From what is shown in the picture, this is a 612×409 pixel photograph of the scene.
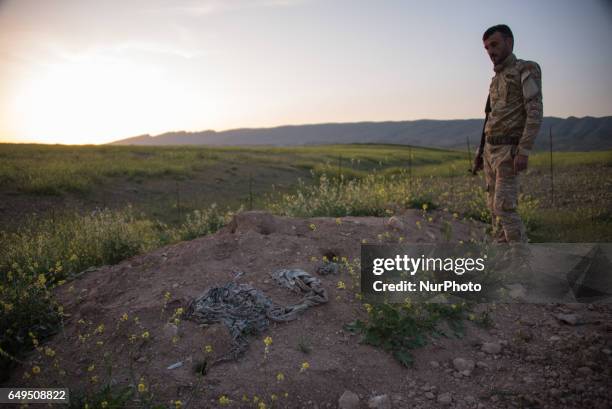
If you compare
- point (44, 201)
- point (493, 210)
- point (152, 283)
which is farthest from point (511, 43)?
point (44, 201)

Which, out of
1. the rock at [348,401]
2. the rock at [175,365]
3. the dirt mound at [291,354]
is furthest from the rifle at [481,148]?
the rock at [175,365]

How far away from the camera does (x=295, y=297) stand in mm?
4141

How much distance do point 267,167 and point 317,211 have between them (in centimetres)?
1565

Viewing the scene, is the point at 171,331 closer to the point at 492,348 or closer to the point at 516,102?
the point at 492,348

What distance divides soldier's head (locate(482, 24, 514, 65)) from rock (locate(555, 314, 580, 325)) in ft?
9.79

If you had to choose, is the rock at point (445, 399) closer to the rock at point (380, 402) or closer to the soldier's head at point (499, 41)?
the rock at point (380, 402)

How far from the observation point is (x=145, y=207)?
39.8 ft

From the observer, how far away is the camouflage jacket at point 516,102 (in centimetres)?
466

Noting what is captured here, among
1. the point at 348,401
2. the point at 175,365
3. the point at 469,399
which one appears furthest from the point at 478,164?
the point at 175,365

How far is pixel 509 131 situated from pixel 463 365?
9.91ft

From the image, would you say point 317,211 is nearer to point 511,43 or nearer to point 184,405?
point 511,43

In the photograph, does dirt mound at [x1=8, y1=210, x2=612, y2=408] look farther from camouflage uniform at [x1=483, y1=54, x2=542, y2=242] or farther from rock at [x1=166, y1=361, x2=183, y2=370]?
camouflage uniform at [x1=483, y1=54, x2=542, y2=242]

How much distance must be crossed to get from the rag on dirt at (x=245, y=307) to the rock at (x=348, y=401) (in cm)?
A: 90

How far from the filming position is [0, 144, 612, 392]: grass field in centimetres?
482
